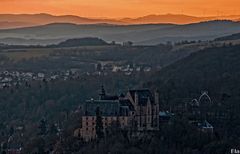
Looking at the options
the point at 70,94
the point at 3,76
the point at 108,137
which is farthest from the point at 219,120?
the point at 3,76

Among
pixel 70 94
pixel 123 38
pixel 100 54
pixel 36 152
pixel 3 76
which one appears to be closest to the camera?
pixel 36 152

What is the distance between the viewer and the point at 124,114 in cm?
4262

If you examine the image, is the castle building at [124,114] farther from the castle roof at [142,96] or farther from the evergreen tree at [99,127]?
the evergreen tree at [99,127]

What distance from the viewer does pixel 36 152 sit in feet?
146

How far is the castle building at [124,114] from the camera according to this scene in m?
42.6

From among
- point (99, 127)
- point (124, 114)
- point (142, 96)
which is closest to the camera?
point (99, 127)

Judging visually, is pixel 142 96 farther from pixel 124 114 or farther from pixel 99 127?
pixel 99 127

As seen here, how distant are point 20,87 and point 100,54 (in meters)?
27.0

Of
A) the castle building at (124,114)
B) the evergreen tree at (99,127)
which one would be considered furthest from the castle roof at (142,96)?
the evergreen tree at (99,127)

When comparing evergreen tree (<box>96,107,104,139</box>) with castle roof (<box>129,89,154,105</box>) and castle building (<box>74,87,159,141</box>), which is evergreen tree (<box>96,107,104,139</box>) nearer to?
castle building (<box>74,87,159,141</box>)

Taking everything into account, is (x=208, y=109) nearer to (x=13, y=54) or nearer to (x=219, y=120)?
(x=219, y=120)

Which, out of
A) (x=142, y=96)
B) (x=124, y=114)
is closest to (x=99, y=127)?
(x=124, y=114)


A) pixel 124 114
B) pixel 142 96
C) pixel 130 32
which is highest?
pixel 142 96

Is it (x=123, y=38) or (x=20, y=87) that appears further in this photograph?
(x=123, y=38)
